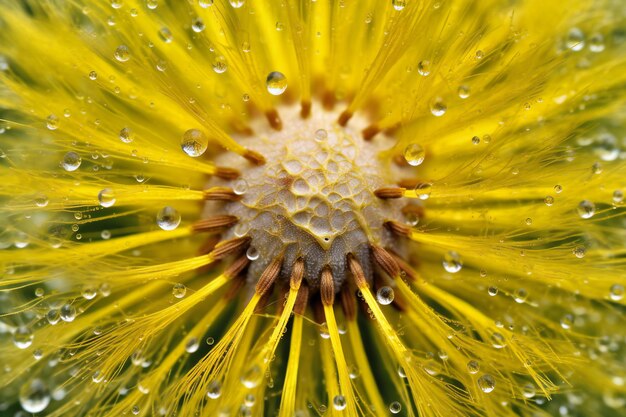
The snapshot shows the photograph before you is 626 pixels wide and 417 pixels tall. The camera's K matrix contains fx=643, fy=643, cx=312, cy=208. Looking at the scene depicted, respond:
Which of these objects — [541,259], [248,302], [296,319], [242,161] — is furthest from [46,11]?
[541,259]

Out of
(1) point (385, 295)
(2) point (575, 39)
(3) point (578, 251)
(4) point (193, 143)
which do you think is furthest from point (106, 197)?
(2) point (575, 39)

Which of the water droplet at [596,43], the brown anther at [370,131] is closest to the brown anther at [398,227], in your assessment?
the brown anther at [370,131]

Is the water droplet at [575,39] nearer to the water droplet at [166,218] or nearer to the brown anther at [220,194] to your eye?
the brown anther at [220,194]

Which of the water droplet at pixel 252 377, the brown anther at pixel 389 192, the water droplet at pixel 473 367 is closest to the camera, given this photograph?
the water droplet at pixel 252 377

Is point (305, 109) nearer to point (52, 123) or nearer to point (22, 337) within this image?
point (52, 123)

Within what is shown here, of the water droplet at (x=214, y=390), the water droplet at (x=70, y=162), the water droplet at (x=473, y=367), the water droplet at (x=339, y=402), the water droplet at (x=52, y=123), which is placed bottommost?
the water droplet at (x=214, y=390)

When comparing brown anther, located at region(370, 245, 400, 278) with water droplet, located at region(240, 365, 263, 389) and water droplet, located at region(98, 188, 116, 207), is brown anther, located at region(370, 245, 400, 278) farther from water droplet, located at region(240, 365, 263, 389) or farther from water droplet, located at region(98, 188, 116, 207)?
water droplet, located at region(98, 188, 116, 207)

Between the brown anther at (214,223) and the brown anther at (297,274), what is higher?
the brown anther at (297,274)
